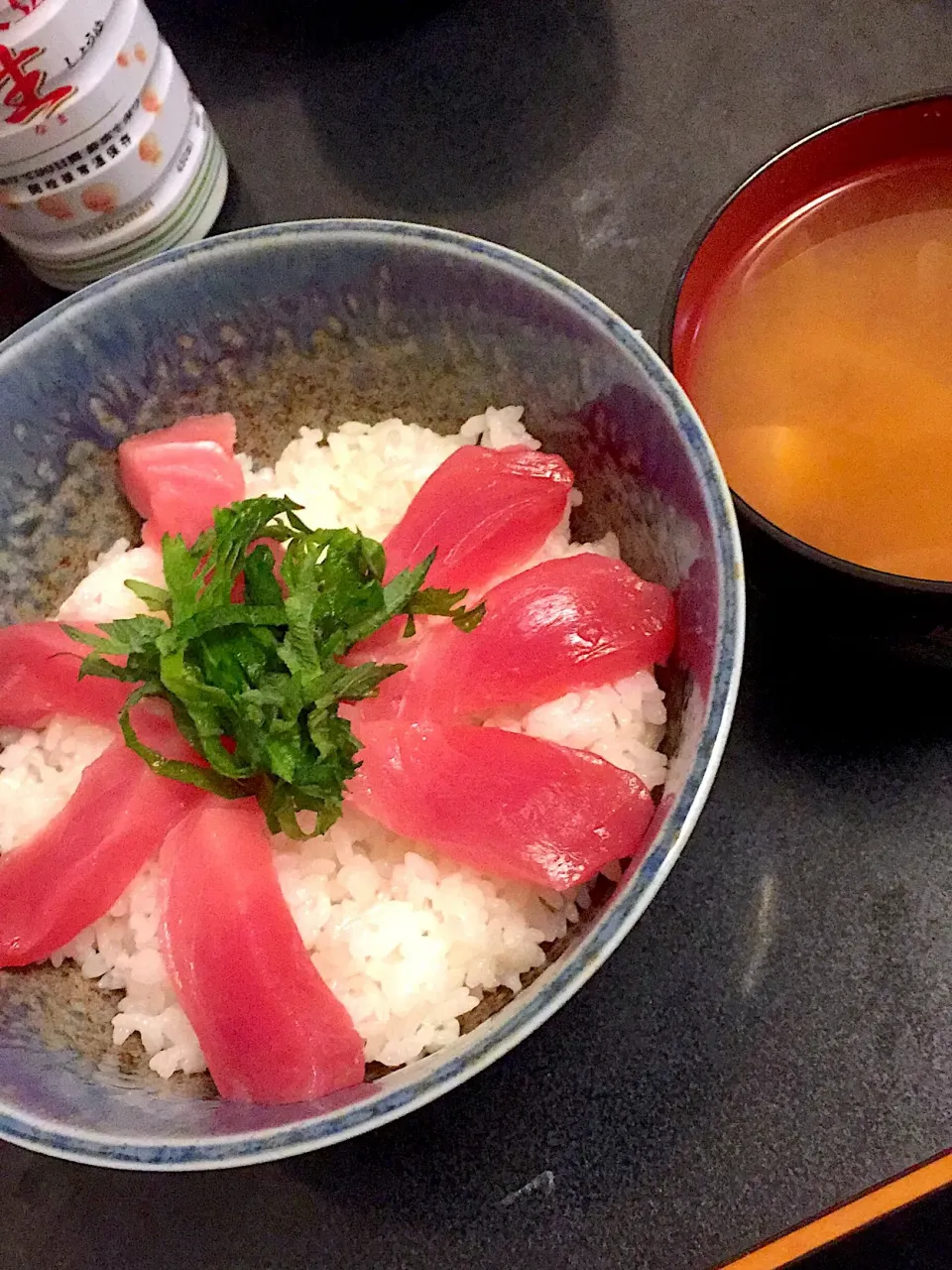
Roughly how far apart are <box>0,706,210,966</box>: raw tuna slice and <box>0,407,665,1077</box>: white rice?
50mm

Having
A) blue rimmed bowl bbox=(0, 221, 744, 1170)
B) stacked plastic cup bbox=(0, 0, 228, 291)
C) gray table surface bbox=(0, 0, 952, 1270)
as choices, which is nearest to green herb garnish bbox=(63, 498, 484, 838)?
blue rimmed bowl bbox=(0, 221, 744, 1170)

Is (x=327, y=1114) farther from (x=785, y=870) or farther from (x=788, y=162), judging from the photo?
(x=788, y=162)

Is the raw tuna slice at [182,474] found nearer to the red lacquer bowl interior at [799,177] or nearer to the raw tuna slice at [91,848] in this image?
the raw tuna slice at [91,848]

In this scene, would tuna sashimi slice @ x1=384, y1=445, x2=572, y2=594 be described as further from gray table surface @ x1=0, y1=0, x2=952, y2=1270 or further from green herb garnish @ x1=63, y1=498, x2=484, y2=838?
gray table surface @ x1=0, y1=0, x2=952, y2=1270

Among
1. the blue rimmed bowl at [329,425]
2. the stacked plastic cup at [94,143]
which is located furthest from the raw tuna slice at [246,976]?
the stacked plastic cup at [94,143]

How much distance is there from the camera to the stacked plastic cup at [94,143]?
1.01 meters

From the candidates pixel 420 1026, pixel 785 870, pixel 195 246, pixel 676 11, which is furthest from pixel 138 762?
pixel 676 11

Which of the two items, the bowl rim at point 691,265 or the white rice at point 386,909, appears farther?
the white rice at point 386,909

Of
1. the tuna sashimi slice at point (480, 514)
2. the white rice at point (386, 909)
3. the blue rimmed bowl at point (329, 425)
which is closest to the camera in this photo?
the blue rimmed bowl at point (329, 425)

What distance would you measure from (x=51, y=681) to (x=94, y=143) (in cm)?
56

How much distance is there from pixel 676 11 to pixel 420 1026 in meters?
1.37

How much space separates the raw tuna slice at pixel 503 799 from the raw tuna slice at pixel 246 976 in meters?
0.12

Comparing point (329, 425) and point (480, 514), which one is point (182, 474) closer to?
point (329, 425)

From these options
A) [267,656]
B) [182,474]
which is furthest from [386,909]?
[182,474]
